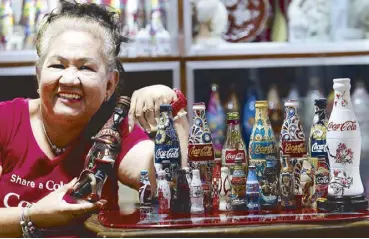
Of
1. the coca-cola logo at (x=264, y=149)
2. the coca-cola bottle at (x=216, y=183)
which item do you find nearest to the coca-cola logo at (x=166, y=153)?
the coca-cola bottle at (x=216, y=183)

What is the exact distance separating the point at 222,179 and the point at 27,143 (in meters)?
0.70

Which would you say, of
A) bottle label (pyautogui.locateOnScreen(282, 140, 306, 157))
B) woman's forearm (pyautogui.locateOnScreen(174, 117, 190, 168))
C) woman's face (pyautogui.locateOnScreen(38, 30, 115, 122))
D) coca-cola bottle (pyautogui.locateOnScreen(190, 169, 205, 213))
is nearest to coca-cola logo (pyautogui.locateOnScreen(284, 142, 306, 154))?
bottle label (pyautogui.locateOnScreen(282, 140, 306, 157))

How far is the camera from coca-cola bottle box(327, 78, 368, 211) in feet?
5.99

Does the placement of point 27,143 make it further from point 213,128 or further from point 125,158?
point 213,128

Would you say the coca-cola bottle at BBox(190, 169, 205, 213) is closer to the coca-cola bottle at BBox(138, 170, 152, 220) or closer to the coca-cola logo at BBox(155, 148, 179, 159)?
the coca-cola logo at BBox(155, 148, 179, 159)

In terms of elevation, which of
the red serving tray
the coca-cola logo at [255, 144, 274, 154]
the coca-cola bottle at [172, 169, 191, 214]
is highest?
the coca-cola logo at [255, 144, 274, 154]

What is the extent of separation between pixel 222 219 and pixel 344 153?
1.17 ft

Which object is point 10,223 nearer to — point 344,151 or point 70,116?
point 70,116

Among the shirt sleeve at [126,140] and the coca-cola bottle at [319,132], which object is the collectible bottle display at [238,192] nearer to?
the coca-cola bottle at [319,132]

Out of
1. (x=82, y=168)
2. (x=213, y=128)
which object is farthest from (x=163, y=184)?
(x=213, y=128)

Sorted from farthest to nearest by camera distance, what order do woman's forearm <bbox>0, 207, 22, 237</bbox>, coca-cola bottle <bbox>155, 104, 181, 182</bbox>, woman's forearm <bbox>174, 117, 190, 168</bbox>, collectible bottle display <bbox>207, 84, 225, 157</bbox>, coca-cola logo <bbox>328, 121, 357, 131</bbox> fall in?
collectible bottle display <bbox>207, 84, 225, 157</bbox> → woman's forearm <bbox>174, 117, 190, 168</bbox> → woman's forearm <bbox>0, 207, 22, 237</bbox> → coca-cola bottle <bbox>155, 104, 181, 182</bbox> → coca-cola logo <bbox>328, 121, 357, 131</bbox>

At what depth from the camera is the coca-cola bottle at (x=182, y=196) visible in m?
1.88

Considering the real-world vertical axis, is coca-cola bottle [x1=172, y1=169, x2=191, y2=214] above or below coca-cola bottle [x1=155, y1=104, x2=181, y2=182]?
below

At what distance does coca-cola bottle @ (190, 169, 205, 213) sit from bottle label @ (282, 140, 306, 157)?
0.25 metres
